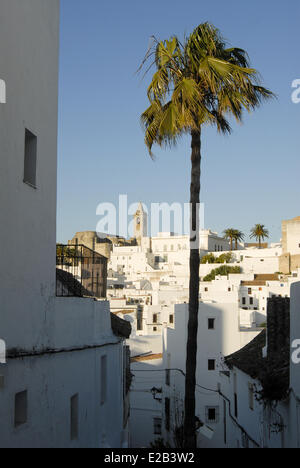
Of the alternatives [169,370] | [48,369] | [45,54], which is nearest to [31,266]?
[48,369]

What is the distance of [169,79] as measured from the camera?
12508 millimetres

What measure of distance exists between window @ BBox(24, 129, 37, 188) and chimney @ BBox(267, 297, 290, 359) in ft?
28.8

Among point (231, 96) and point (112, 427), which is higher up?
point (231, 96)

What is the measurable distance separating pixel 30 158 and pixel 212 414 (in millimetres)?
21900

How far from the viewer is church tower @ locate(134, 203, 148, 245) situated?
7042 inches

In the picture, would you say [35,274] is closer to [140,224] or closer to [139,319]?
[139,319]

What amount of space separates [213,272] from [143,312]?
52533mm

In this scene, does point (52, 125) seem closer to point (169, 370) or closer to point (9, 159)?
point (9, 159)

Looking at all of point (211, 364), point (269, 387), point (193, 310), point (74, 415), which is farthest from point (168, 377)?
point (193, 310)

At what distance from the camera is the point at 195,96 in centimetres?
1173

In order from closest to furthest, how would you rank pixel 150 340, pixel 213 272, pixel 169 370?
1. pixel 169 370
2. pixel 150 340
3. pixel 213 272

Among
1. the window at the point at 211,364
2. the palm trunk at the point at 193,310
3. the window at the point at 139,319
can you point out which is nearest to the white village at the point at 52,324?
the palm trunk at the point at 193,310

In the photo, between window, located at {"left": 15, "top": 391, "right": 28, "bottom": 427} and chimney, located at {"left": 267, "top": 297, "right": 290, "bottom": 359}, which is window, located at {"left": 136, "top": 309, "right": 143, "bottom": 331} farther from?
window, located at {"left": 15, "top": 391, "right": 28, "bottom": 427}

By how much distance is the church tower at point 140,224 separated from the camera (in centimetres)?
17888
